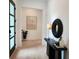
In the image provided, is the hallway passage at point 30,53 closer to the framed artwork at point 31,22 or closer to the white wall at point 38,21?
the white wall at point 38,21

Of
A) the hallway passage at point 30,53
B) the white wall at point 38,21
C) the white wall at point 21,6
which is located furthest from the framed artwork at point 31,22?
the hallway passage at point 30,53

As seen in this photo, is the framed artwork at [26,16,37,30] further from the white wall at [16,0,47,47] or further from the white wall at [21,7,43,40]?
the white wall at [16,0,47,47]

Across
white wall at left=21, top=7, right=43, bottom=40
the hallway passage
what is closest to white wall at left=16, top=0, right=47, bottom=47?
the hallway passage

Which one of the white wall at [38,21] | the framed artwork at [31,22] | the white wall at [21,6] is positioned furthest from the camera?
the framed artwork at [31,22]

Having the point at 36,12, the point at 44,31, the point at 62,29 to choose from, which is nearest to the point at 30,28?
the point at 36,12

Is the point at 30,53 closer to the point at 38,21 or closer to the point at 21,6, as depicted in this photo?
the point at 21,6

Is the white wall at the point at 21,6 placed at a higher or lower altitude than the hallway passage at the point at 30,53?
higher

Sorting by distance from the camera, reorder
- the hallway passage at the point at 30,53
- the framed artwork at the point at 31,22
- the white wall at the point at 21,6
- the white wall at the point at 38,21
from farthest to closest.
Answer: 1. the framed artwork at the point at 31,22
2. the white wall at the point at 38,21
3. the white wall at the point at 21,6
4. the hallway passage at the point at 30,53

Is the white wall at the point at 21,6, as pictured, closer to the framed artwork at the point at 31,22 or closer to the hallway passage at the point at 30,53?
the hallway passage at the point at 30,53

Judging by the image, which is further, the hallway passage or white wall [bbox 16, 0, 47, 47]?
white wall [bbox 16, 0, 47, 47]

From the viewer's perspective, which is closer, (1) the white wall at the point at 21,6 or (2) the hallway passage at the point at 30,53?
(2) the hallway passage at the point at 30,53

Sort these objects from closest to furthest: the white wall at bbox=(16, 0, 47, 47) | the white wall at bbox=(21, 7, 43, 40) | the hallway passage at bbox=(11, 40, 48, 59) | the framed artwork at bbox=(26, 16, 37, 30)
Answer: the hallway passage at bbox=(11, 40, 48, 59)
the white wall at bbox=(16, 0, 47, 47)
the white wall at bbox=(21, 7, 43, 40)
the framed artwork at bbox=(26, 16, 37, 30)

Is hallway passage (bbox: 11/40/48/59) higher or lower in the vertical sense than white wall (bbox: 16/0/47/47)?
lower
